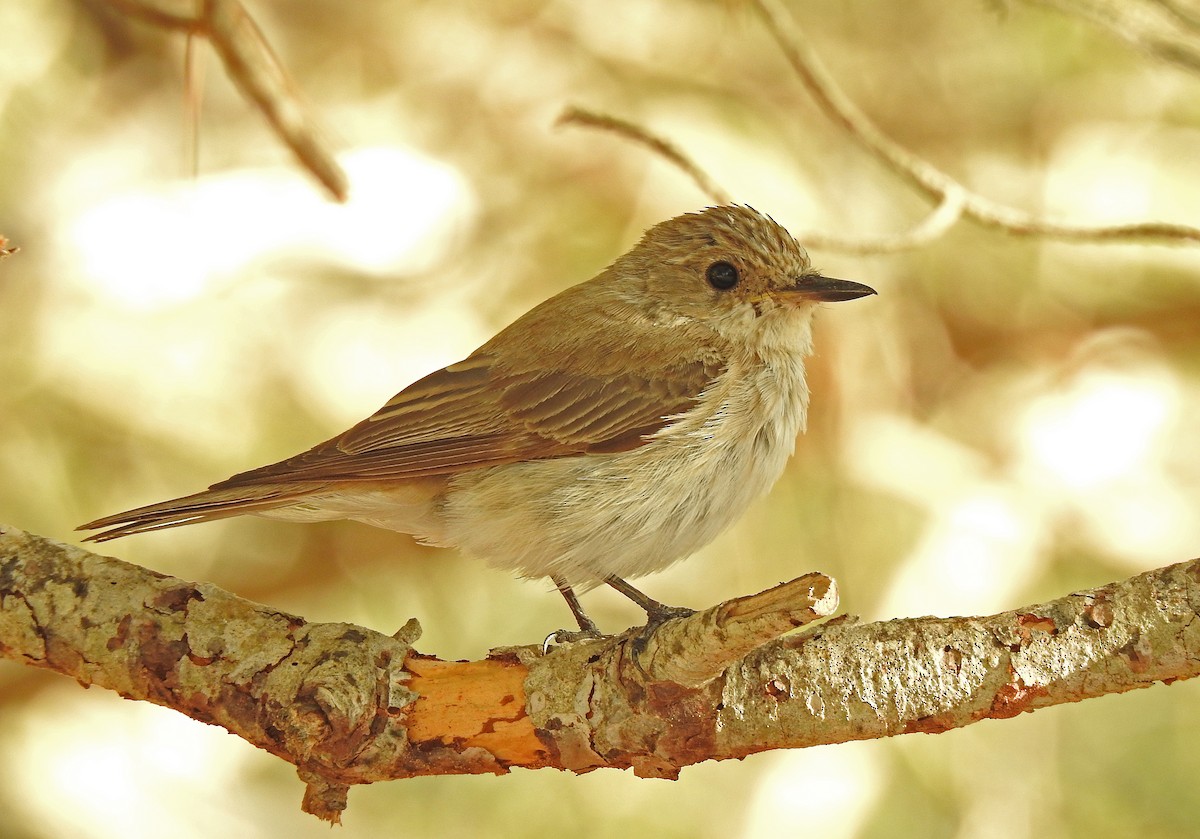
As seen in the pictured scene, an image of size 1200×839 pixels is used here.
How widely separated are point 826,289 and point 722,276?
1.34ft

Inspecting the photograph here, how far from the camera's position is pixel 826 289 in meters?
4.23

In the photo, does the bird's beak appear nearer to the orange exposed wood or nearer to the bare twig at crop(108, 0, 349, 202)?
the bare twig at crop(108, 0, 349, 202)

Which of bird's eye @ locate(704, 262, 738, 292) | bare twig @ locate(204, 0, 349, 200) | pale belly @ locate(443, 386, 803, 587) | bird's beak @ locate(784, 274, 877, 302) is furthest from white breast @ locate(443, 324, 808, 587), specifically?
bare twig @ locate(204, 0, 349, 200)

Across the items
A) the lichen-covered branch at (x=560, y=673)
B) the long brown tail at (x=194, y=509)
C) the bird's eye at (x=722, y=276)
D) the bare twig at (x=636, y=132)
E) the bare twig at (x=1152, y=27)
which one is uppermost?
the bare twig at (x=1152, y=27)

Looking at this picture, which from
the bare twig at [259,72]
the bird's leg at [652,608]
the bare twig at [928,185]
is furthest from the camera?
the bare twig at [928,185]

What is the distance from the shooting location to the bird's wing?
12.9 feet

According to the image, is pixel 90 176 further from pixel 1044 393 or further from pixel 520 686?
pixel 1044 393

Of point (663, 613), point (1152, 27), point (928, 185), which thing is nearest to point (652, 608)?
point (663, 613)

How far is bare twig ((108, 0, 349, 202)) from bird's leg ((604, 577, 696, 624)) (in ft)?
4.85

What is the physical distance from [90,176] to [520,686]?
14.2 ft

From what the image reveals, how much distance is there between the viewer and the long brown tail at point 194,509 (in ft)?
11.5

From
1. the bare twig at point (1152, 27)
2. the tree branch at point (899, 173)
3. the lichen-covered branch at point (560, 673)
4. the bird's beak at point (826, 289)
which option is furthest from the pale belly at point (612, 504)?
the bare twig at point (1152, 27)

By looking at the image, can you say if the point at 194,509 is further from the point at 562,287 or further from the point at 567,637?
the point at 562,287

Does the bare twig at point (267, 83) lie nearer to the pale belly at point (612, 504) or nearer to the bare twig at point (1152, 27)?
the pale belly at point (612, 504)
